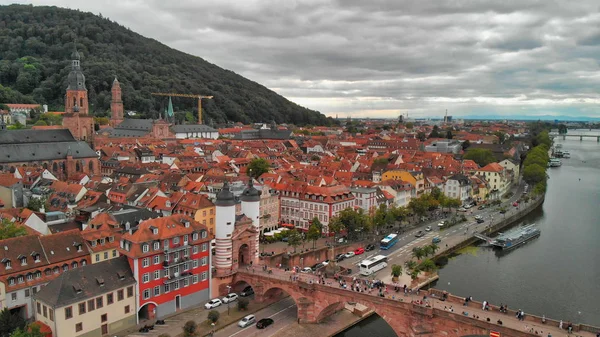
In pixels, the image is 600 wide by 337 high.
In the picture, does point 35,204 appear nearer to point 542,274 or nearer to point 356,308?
point 356,308

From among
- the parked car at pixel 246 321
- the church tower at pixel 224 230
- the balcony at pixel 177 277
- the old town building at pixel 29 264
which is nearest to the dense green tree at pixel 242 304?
the parked car at pixel 246 321

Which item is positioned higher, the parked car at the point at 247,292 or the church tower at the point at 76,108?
the church tower at the point at 76,108

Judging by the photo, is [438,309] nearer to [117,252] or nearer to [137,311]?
[137,311]

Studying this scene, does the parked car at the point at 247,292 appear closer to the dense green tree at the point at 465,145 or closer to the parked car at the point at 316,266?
the parked car at the point at 316,266

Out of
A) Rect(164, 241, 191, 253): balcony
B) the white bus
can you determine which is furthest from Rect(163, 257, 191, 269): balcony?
the white bus

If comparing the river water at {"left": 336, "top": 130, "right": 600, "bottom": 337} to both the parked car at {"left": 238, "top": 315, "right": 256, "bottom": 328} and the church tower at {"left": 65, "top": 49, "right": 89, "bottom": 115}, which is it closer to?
the parked car at {"left": 238, "top": 315, "right": 256, "bottom": 328}

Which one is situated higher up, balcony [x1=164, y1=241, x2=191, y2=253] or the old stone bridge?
balcony [x1=164, y1=241, x2=191, y2=253]
